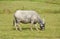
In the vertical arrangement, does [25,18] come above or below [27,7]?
above

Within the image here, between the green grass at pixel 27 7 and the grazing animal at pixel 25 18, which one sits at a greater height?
the grazing animal at pixel 25 18

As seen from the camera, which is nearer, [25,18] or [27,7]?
[25,18]

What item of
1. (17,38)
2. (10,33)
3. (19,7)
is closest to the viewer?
(17,38)

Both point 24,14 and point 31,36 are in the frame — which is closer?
point 31,36

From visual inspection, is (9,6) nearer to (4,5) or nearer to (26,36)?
(4,5)

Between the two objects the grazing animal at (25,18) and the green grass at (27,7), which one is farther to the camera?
the green grass at (27,7)

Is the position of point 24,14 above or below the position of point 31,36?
above

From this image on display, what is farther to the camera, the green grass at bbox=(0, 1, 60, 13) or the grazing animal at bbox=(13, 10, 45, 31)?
the green grass at bbox=(0, 1, 60, 13)

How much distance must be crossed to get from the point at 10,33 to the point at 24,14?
1760 millimetres

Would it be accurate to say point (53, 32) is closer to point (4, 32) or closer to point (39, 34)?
point (39, 34)

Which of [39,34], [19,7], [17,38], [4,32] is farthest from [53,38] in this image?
[19,7]

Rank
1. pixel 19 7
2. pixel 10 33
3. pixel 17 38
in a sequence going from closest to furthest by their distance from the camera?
pixel 17 38
pixel 10 33
pixel 19 7

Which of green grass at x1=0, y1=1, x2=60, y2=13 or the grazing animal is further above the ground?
the grazing animal

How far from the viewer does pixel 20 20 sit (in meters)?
18.6
